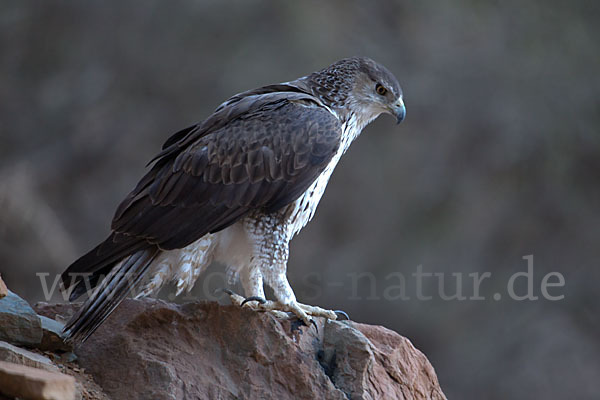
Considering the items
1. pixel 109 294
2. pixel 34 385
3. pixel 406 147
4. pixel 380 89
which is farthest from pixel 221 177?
pixel 406 147

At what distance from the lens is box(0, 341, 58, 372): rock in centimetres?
321

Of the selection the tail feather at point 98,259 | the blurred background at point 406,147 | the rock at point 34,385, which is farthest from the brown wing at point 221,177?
the blurred background at point 406,147

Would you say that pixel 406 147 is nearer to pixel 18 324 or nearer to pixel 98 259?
pixel 98 259

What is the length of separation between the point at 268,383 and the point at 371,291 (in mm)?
5776

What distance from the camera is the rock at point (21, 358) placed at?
3.21 m

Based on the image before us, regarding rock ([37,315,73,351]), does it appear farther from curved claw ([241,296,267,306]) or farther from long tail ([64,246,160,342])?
curved claw ([241,296,267,306])

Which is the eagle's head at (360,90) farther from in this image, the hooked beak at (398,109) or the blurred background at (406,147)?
the blurred background at (406,147)

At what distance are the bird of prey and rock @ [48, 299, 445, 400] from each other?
155 millimetres

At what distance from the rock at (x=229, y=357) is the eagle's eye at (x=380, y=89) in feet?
4.65

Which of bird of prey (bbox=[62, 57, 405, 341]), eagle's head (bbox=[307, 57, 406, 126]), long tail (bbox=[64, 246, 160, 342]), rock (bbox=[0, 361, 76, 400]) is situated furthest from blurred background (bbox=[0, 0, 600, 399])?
rock (bbox=[0, 361, 76, 400])

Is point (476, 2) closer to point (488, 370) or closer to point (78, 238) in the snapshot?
point (488, 370)

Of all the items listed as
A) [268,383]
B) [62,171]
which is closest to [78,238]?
[62,171]

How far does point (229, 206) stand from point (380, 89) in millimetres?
1223

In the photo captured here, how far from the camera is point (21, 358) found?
3.25m
